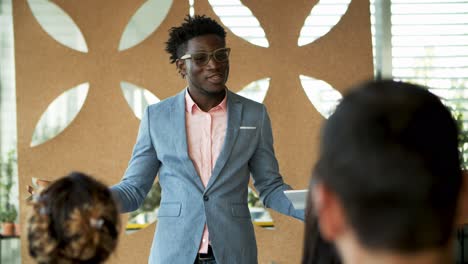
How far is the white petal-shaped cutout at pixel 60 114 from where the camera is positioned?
5.31 meters

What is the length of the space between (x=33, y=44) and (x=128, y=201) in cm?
269

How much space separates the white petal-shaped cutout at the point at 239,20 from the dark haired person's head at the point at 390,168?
4.45 metres

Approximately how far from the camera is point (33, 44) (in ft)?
17.4

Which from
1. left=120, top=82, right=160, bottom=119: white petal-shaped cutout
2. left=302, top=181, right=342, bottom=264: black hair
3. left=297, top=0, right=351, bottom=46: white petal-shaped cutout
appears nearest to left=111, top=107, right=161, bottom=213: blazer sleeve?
left=302, top=181, right=342, bottom=264: black hair

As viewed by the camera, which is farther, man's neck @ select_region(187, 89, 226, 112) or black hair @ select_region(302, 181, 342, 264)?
man's neck @ select_region(187, 89, 226, 112)

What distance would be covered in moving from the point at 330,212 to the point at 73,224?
695mm

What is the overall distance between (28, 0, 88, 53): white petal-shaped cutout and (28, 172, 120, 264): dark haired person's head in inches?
156

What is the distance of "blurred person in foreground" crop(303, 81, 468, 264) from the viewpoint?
84cm

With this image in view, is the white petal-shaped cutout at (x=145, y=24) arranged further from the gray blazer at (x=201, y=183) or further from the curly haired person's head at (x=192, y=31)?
the gray blazer at (x=201, y=183)

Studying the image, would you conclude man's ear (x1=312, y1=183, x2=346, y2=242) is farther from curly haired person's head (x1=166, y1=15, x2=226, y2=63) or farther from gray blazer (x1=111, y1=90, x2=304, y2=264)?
A: curly haired person's head (x1=166, y1=15, x2=226, y2=63)

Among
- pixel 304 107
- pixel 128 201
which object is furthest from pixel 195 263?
pixel 304 107

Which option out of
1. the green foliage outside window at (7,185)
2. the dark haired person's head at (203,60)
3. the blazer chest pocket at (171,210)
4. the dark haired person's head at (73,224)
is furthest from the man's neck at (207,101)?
the green foliage outside window at (7,185)

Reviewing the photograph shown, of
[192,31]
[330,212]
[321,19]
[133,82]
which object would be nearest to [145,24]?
[133,82]

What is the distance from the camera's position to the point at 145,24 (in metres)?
5.33
